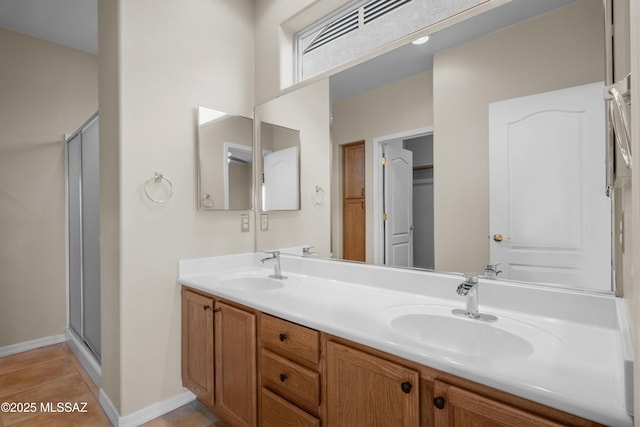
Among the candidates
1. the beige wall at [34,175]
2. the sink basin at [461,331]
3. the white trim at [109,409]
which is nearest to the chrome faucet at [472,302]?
the sink basin at [461,331]

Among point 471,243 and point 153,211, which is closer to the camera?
point 471,243

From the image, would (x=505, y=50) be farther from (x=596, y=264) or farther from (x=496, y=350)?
(x=496, y=350)

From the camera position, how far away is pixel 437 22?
1450 millimetres

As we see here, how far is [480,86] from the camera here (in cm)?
134

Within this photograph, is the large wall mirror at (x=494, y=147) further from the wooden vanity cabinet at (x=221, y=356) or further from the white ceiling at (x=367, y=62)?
the wooden vanity cabinet at (x=221, y=356)

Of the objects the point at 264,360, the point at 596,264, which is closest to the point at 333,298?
the point at 264,360

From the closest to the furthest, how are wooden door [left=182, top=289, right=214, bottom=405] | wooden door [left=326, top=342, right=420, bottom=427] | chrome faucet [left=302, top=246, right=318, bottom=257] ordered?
wooden door [left=326, top=342, right=420, bottom=427] < wooden door [left=182, top=289, right=214, bottom=405] < chrome faucet [left=302, top=246, right=318, bottom=257]

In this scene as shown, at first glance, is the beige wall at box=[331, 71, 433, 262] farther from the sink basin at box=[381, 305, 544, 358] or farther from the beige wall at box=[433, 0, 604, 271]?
the sink basin at box=[381, 305, 544, 358]

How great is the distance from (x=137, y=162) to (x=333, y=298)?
4.27ft

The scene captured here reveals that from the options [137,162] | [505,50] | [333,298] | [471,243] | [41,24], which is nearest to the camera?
[505,50]

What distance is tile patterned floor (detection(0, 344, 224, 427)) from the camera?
1855 millimetres

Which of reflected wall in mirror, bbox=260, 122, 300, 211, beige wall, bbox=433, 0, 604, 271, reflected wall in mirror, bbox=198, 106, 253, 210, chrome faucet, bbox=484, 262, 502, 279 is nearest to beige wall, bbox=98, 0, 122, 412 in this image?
reflected wall in mirror, bbox=198, 106, 253, 210

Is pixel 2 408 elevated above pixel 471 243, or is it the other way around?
pixel 471 243

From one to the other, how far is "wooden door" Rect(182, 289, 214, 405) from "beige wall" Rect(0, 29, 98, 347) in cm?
187
